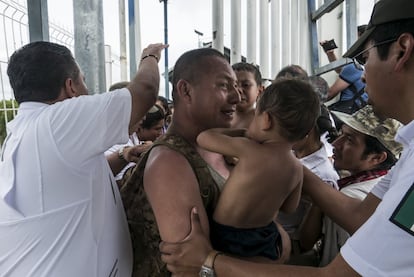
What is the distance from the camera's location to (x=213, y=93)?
168 cm

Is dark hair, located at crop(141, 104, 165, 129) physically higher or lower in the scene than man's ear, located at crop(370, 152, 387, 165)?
higher

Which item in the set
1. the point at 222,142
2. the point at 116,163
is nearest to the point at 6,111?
the point at 116,163

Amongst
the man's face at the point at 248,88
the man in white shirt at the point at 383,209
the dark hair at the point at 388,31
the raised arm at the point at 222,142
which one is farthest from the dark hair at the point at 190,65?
the man's face at the point at 248,88

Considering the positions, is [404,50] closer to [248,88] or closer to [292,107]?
[292,107]

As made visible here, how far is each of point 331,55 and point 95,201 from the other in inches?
134

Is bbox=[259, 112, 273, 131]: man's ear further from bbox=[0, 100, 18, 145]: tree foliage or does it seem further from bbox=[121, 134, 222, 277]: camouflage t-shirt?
bbox=[0, 100, 18, 145]: tree foliage

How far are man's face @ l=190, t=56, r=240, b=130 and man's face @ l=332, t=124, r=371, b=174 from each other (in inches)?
32.5

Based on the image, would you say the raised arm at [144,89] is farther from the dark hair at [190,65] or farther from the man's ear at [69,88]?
the man's ear at [69,88]

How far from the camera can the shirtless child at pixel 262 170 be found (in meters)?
1.56

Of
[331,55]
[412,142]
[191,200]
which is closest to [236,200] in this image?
[191,200]

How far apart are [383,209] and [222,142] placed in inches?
Answer: 29.6

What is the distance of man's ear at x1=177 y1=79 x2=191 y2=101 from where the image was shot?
169cm

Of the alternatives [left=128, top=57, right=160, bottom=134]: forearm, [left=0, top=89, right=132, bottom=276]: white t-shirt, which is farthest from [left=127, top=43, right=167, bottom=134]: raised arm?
[left=0, top=89, right=132, bottom=276]: white t-shirt

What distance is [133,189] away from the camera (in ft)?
5.48
